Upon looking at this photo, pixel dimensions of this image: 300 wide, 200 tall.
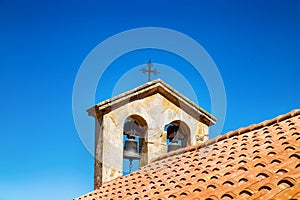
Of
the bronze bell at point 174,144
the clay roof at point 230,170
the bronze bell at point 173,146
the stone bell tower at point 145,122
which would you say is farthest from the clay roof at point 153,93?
the clay roof at point 230,170

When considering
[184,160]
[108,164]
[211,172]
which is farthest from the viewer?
[108,164]

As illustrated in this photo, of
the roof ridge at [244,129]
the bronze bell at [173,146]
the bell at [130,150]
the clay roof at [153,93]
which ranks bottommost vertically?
the roof ridge at [244,129]

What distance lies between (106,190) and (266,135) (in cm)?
220

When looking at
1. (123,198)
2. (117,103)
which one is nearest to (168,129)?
(117,103)

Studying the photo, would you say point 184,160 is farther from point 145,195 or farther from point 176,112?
point 176,112

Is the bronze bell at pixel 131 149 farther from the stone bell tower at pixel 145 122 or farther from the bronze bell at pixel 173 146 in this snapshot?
the bronze bell at pixel 173 146

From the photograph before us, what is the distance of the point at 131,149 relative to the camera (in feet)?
25.1

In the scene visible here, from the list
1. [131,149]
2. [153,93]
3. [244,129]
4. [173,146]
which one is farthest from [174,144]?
[244,129]

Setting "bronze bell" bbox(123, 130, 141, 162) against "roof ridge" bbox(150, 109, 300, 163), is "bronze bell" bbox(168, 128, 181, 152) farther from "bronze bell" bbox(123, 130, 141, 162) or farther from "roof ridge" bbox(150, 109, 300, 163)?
"roof ridge" bbox(150, 109, 300, 163)

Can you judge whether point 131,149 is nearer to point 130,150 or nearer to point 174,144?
point 130,150

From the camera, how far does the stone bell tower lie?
7414 millimetres

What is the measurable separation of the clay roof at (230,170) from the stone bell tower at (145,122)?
42 centimetres

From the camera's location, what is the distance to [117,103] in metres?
7.50

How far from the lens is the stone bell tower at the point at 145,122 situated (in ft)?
24.3
